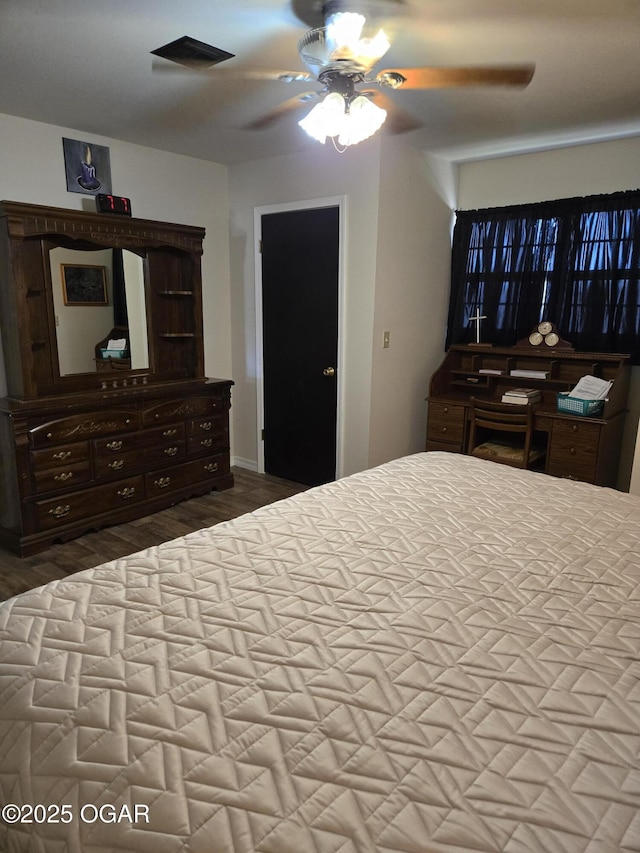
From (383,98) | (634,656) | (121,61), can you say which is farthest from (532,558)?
(121,61)

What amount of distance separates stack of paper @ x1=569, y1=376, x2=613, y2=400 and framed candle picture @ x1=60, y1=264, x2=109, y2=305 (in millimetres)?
3112

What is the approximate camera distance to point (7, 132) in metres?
3.24

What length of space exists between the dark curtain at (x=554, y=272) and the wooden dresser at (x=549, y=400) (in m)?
0.17

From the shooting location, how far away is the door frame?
3.86 metres

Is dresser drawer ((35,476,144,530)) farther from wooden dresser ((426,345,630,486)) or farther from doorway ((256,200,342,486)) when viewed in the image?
wooden dresser ((426,345,630,486))

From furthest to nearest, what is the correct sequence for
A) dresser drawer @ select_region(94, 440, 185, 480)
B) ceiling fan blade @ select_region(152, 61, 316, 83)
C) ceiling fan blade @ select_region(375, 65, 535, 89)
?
dresser drawer @ select_region(94, 440, 185, 480) → ceiling fan blade @ select_region(152, 61, 316, 83) → ceiling fan blade @ select_region(375, 65, 535, 89)

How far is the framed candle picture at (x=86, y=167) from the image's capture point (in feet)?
11.6

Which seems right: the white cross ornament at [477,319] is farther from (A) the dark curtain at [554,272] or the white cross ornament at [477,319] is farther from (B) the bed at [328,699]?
(B) the bed at [328,699]

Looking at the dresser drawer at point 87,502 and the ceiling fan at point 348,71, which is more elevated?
the ceiling fan at point 348,71

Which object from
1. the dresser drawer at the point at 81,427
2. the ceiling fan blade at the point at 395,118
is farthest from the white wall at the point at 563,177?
the dresser drawer at the point at 81,427

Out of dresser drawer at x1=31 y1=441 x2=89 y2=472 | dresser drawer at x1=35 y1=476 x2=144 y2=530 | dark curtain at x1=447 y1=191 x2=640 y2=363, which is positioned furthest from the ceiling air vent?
dark curtain at x1=447 y1=191 x2=640 y2=363

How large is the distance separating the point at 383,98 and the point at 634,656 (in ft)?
8.90

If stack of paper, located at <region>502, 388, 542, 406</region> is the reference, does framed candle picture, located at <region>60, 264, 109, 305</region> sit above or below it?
above

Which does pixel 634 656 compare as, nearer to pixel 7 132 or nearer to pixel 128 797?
pixel 128 797
